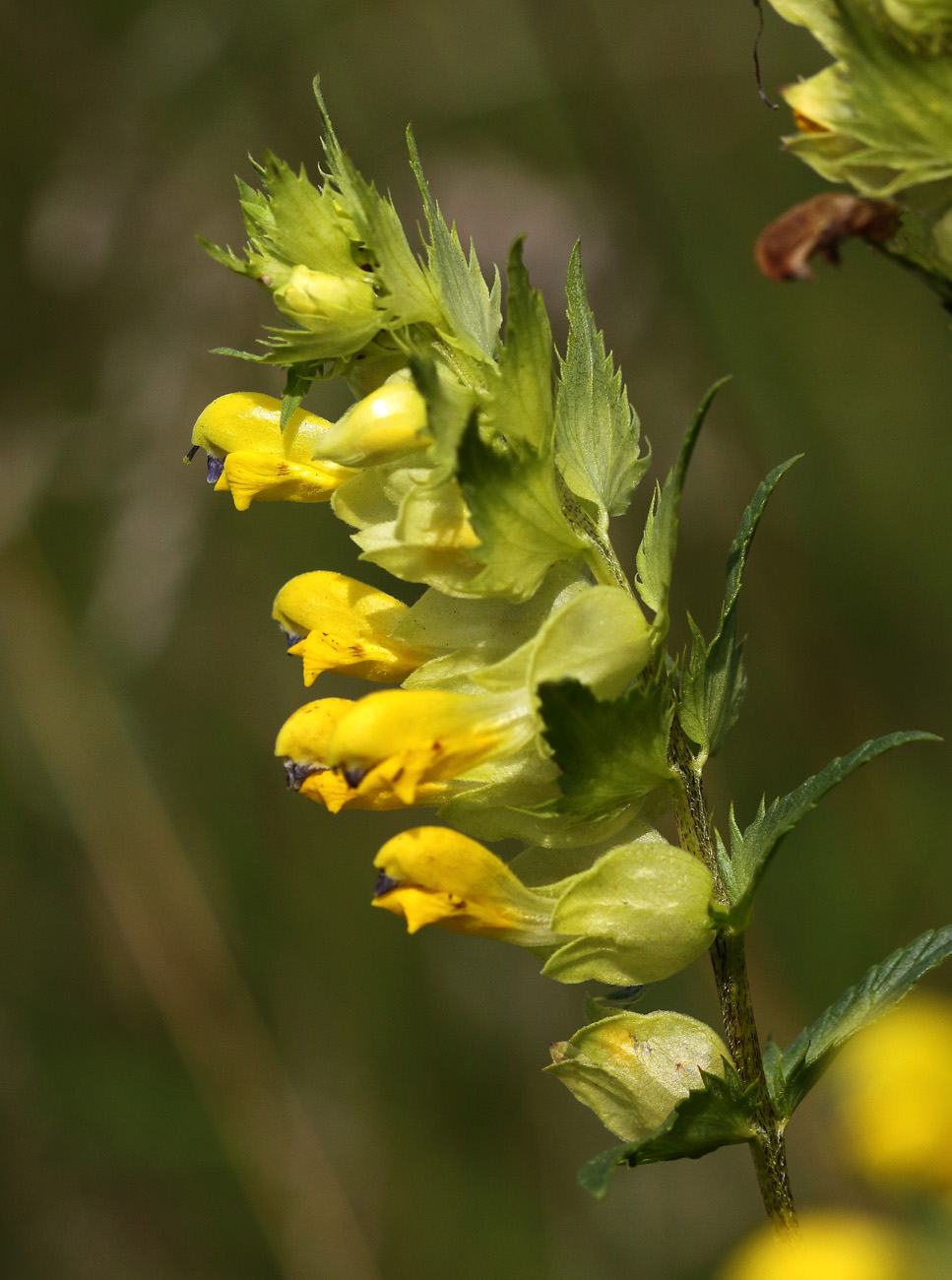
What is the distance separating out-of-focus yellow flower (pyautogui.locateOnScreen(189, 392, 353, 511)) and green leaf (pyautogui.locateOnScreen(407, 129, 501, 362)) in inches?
12.2

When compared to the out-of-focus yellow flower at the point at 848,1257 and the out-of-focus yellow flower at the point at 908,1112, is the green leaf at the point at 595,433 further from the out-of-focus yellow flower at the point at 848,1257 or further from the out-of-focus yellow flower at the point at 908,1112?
the out-of-focus yellow flower at the point at 848,1257

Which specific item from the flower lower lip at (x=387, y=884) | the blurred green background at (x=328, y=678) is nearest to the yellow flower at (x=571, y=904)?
the flower lower lip at (x=387, y=884)

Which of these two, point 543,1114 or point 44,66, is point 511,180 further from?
point 543,1114

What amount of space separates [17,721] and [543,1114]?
2.68 metres

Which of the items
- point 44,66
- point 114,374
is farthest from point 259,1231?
point 44,66

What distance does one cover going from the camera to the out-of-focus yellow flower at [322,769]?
1.56 metres

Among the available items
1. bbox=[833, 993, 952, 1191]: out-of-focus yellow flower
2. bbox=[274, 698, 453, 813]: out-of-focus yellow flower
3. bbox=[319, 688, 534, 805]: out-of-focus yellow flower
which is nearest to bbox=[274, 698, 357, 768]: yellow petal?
bbox=[274, 698, 453, 813]: out-of-focus yellow flower

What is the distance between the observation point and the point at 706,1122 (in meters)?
1.35

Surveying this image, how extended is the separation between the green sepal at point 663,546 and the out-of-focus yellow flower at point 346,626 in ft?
1.23

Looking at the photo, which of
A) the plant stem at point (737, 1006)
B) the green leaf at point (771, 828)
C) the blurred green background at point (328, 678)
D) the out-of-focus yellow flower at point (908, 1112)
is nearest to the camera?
the out-of-focus yellow flower at point (908, 1112)

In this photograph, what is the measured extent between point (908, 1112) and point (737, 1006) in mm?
353

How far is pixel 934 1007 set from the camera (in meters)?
1.27

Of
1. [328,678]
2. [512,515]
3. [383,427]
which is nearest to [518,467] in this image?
[512,515]

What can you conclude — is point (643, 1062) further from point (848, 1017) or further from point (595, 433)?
point (595, 433)
